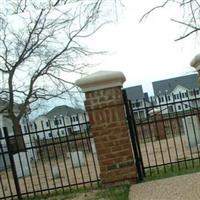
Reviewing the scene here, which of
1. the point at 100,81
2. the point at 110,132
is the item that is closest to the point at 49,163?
the point at 110,132

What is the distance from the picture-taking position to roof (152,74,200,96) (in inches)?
2613

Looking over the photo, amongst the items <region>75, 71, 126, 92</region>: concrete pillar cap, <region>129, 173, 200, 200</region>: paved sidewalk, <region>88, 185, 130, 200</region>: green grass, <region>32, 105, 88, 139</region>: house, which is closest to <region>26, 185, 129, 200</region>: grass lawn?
<region>88, 185, 130, 200</region>: green grass

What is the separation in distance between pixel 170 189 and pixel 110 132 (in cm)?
148

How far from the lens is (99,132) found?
733 cm

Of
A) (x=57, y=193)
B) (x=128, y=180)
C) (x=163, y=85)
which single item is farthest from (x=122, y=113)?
(x=163, y=85)

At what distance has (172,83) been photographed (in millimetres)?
Answer: 69375

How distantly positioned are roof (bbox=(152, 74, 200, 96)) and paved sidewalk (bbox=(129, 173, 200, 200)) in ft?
195

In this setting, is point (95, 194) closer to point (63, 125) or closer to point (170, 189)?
point (170, 189)

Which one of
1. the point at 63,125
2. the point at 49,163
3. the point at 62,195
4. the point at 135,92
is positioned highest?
the point at 63,125

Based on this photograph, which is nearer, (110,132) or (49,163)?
(110,132)

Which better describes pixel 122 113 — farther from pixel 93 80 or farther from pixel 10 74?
pixel 10 74

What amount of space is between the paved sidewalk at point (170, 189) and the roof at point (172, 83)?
59375 mm

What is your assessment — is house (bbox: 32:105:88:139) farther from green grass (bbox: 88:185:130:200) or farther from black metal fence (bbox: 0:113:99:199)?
green grass (bbox: 88:185:130:200)

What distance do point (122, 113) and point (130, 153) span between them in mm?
670
